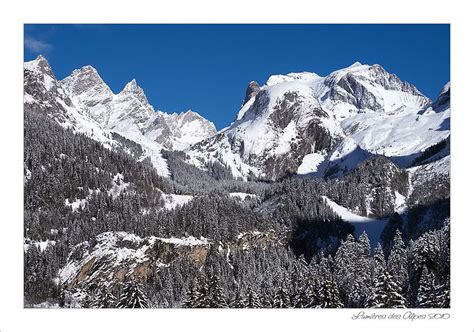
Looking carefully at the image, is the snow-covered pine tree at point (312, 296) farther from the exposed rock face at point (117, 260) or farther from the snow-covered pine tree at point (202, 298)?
the exposed rock face at point (117, 260)

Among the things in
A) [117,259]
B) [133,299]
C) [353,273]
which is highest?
[117,259]

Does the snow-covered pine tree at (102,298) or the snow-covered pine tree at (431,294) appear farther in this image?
the snow-covered pine tree at (102,298)

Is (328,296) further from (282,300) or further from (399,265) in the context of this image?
(399,265)

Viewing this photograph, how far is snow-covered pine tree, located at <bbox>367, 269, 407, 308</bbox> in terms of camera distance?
284ft

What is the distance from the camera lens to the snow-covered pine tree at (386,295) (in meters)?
86.6

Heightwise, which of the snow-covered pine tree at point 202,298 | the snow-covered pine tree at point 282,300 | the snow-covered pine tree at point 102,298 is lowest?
the snow-covered pine tree at point 102,298

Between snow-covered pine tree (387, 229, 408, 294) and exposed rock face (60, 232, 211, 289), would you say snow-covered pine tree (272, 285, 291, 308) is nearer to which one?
snow-covered pine tree (387, 229, 408, 294)

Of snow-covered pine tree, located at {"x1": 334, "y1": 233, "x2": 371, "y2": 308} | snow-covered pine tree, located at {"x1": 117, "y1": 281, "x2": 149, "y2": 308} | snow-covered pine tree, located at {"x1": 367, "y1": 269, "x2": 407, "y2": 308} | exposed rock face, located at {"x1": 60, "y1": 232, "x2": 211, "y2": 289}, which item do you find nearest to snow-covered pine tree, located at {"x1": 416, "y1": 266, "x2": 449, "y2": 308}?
snow-covered pine tree, located at {"x1": 367, "y1": 269, "x2": 407, "y2": 308}

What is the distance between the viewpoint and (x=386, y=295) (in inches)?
3433

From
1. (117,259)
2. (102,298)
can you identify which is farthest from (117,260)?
(102,298)

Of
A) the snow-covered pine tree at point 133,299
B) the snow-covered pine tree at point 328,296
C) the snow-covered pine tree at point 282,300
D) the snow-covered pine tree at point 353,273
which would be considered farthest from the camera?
the snow-covered pine tree at point 353,273

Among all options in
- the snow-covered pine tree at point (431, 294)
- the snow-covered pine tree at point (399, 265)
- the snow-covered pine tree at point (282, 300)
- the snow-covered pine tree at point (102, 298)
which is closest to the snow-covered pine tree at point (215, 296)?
the snow-covered pine tree at point (282, 300)
